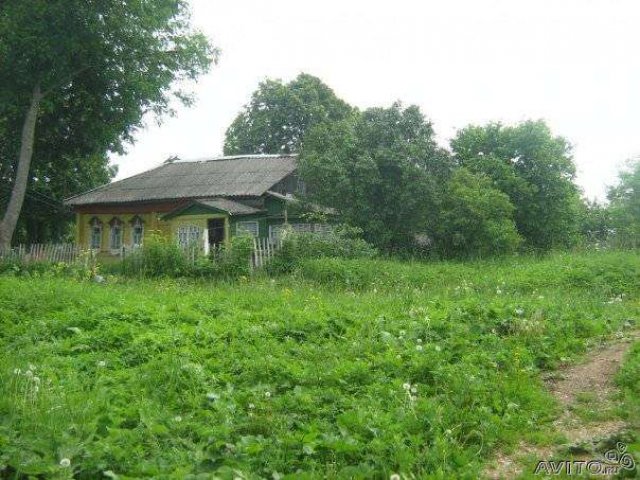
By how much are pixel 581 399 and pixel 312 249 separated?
10501mm

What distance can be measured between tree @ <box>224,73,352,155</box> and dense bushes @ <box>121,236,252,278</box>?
80.1 feet

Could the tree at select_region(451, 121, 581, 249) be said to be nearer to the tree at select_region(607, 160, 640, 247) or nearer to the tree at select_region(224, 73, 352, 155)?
the tree at select_region(607, 160, 640, 247)

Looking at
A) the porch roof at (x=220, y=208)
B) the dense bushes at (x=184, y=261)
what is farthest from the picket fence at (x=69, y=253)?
the porch roof at (x=220, y=208)

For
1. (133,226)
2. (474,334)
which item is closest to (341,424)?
(474,334)

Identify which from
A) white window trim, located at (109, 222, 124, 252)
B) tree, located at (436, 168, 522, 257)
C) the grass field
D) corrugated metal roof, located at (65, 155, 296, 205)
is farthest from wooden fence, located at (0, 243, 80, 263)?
tree, located at (436, 168, 522, 257)

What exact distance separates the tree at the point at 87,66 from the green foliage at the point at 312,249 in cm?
1137

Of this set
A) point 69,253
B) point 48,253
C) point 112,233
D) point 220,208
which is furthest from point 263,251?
point 112,233

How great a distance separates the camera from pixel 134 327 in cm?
686

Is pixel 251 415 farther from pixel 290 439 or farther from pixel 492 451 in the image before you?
pixel 492 451

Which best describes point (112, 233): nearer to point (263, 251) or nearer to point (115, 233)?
point (115, 233)

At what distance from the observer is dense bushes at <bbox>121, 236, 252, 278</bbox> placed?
46.0 feet

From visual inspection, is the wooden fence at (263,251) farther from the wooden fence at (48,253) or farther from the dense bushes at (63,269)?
the wooden fence at (48,253)

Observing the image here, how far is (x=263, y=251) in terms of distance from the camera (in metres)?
15.0

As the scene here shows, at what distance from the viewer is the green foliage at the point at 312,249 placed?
48.5ft
